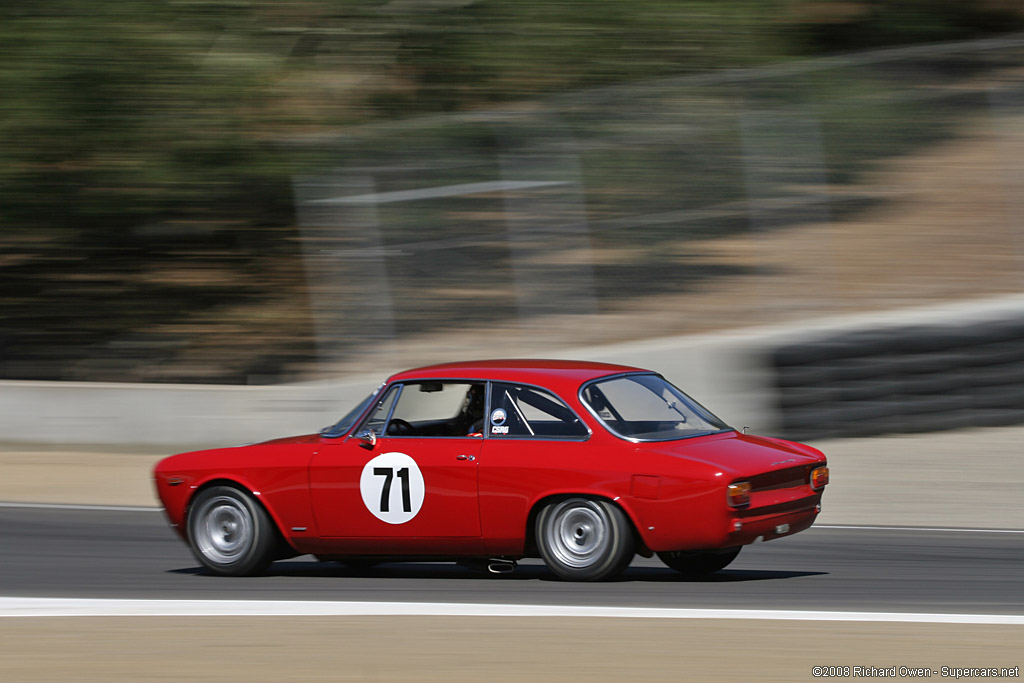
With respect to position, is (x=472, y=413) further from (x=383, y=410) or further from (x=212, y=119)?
(x=212, y=119)

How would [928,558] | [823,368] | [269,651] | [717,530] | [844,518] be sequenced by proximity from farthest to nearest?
[823,368]
[844,518]
[928,558]
[717,530]
[269,651]

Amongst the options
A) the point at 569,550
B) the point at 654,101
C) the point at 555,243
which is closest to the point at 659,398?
the point at 569,550

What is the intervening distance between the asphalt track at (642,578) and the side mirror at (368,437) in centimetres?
78

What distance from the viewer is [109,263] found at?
17.2 metres

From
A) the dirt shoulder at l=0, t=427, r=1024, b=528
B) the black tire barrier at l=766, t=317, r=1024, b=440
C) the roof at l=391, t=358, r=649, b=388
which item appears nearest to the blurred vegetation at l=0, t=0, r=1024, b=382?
the dirt shoulder at l=0, t=427, r=1024, b=528

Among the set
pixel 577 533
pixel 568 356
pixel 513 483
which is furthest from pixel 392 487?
pixel 568 356

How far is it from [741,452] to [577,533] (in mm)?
942

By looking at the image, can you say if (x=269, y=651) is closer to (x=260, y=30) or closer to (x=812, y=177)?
(x=812, y=177)

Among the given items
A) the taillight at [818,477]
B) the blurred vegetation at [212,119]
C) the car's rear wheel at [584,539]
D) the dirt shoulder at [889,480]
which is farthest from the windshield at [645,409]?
the blurred vegetation at [212,119]

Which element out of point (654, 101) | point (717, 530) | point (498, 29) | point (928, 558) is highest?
point (498, 29)

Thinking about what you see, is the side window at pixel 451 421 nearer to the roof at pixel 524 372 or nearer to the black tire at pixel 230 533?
the roof at pixel 524 372

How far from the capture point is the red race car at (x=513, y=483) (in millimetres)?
7074

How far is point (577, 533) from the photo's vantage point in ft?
24.1

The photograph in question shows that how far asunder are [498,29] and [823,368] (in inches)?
292
